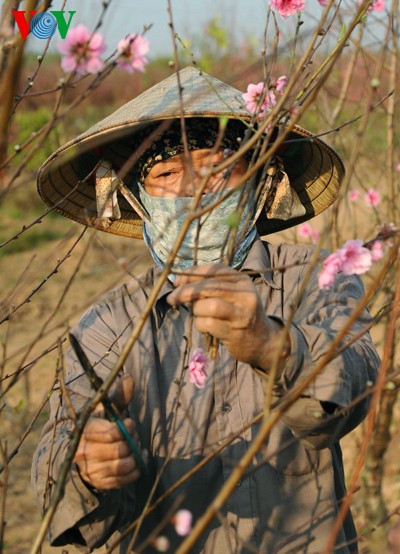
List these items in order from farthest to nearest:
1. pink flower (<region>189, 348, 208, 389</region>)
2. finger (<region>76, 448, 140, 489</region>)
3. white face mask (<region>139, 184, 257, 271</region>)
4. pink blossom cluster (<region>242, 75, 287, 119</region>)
Answer: white face mask (<region>139, 184, 257, 271</region>) → pink blossom cluster (<region>242, 75, 287, 119</region>) → pink flower (<region>189, 348, 208, 389</region>) → finger (<region>76, 448, 140, 489</region>)

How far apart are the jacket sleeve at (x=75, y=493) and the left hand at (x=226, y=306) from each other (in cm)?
43

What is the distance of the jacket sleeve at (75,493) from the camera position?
1.84 metres

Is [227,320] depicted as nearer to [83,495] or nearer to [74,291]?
[83,495]

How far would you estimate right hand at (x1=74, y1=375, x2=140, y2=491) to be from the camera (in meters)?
1.67

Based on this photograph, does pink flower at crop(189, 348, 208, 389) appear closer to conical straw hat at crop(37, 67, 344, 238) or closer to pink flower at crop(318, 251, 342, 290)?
pink flower at crop(318, 251, 342, 290)

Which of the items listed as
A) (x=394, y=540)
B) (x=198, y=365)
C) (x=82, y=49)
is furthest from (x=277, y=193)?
(x=394, y=540)

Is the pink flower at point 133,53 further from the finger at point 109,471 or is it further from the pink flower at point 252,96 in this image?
the finger at point 109,471

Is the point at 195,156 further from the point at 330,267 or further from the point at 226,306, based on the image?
the point at 226,306

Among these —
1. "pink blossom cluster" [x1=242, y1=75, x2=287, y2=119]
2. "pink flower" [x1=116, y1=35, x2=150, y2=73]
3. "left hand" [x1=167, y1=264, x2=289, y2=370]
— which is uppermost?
"pink flower" [x1=116, y1=35, x2=150, y2=73]

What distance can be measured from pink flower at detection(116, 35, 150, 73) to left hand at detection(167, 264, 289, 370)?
1.46 feet

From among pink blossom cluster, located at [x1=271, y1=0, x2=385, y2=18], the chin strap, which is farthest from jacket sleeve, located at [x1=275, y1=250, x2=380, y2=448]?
pink blossom cluster, located at [x1=271, y1=0, x2=385, y2=18]

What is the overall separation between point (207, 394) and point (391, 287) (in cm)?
274

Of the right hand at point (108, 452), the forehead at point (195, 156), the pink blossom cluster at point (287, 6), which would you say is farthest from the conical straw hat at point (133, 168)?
the right hand at point (108, 452)

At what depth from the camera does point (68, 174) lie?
2895 mm
